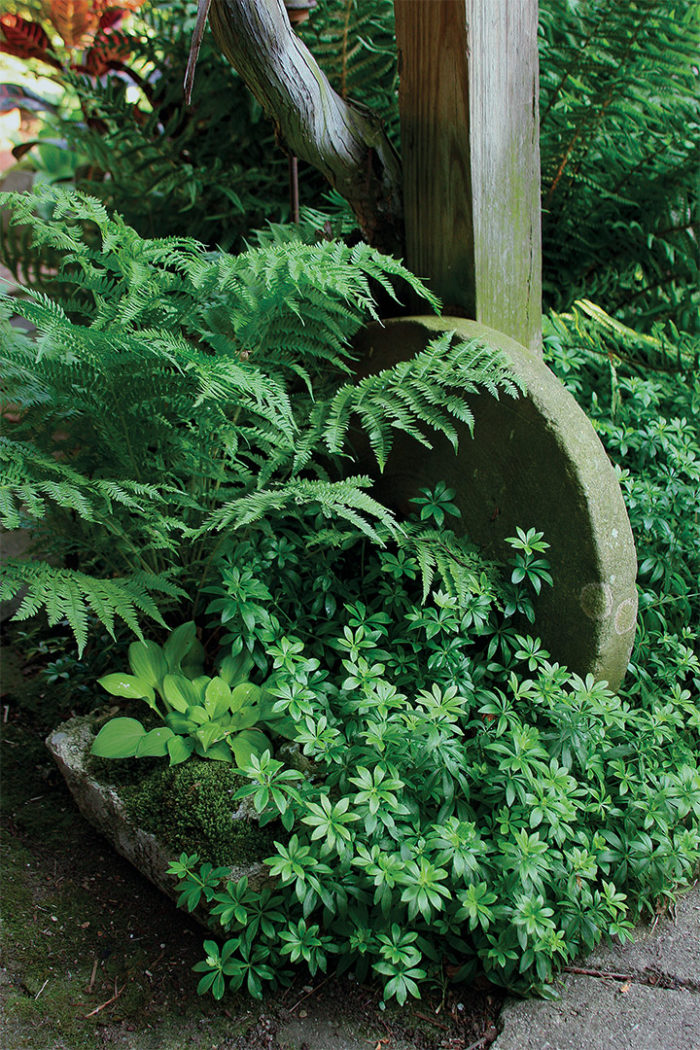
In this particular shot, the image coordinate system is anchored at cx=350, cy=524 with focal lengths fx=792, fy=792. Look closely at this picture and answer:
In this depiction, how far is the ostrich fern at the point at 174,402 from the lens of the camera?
201cm

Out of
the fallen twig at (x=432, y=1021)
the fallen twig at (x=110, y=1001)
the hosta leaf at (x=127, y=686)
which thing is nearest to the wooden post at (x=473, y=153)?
the hosta leaf at (x=127, y=686)

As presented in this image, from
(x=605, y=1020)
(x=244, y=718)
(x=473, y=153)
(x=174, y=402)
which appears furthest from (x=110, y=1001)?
(x=473, y=153)

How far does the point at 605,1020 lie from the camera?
1.82 meters

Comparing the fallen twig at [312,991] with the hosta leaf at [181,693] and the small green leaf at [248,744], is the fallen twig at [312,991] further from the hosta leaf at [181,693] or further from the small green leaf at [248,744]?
the hosta leaf at [181,693]

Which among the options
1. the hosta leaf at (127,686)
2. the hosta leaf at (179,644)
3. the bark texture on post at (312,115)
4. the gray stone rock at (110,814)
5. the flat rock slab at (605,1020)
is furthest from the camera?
the bark texture on post at (312,115)

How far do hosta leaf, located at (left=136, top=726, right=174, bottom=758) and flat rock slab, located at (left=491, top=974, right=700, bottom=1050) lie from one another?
1042 millimetres

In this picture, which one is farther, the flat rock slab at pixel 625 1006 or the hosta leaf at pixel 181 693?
the hosta leaf at pixel 181 693

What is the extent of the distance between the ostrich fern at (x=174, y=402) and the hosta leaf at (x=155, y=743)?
315mm

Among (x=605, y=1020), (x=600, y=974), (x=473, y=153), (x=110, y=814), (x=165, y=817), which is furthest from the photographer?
(x=473, y=153)

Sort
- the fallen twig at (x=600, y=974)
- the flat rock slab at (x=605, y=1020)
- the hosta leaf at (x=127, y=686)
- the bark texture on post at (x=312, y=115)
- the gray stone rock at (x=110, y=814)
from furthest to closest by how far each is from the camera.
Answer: the bark texture on post at (x=312, y=115) < the hosta leaf at (x=127, y=686) < the gray stone rock at (x=110, y=814) < the fallen twig at (x=600, y=974) < the flat rock slab at (x=605, y=1020)

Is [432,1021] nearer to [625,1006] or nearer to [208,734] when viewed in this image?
[625,1006]

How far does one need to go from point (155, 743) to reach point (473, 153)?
2008 mm

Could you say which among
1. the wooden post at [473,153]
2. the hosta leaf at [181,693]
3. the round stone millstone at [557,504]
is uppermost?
the wooden post at [473,153]

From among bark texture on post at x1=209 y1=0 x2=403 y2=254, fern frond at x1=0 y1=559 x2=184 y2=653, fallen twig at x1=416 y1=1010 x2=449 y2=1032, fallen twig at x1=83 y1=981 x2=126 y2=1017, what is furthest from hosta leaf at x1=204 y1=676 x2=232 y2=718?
bark texture on post at x1=209 y1=0 x2=403 y2=254
